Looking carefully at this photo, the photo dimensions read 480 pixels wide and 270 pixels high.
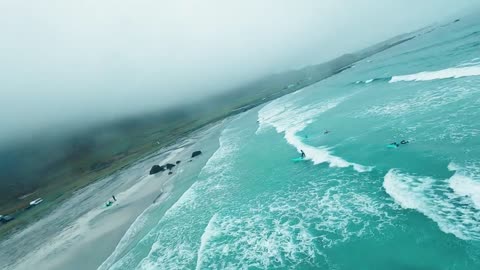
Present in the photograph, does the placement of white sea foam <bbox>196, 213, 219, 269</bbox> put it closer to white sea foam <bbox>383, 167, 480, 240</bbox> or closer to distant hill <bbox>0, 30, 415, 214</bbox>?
white sea foam <bbox>383, 167, 480, 240</bbox>

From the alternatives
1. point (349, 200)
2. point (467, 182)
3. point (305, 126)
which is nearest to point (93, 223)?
point (349, 200)

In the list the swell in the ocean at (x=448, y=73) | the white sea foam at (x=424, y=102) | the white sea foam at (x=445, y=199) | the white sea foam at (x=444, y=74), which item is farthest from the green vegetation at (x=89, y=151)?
the white sea foam at (x=445, y=199)

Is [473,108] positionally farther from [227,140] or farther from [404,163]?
[227,140]

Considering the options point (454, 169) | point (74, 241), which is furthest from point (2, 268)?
point (454, 169)

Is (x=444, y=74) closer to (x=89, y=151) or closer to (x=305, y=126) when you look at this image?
(x=305, y=126)

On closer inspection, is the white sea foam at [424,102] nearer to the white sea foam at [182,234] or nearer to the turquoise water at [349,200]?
the turquoise water at [349,200]

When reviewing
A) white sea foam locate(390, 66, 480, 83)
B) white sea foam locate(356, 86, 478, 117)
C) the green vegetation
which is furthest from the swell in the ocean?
the green vegetation
